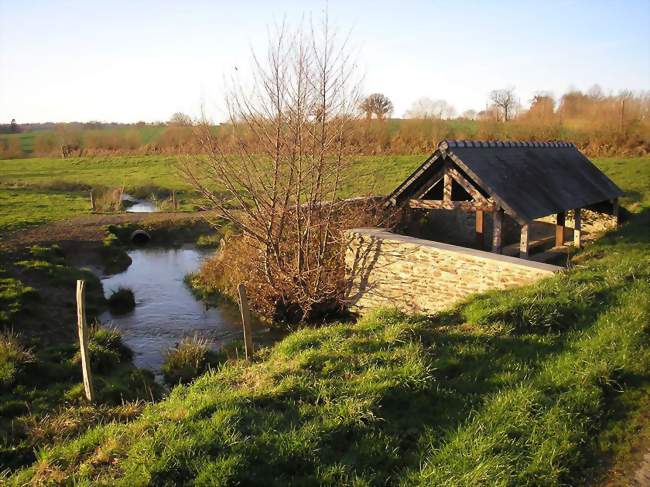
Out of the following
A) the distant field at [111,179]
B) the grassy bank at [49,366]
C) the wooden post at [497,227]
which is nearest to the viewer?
the grassy bank at [49,366]

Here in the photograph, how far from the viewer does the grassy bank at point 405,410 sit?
168 inches

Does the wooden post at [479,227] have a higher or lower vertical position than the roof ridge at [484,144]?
lower

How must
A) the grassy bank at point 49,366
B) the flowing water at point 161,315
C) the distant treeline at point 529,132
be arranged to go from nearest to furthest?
the grassy bank at point 49,366
the flowing water at point 161,315
the distant treeline at point 529,132

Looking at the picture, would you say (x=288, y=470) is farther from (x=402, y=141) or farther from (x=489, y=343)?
(x=402, y=141)

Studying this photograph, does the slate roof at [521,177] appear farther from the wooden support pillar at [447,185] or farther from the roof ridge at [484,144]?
the wooden support pillar at [447,185]

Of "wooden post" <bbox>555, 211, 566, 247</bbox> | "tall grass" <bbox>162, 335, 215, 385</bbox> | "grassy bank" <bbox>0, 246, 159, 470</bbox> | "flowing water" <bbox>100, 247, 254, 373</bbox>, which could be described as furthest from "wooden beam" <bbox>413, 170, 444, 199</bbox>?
"grassy bank" <bbox>0, 246, 159, 470</bbox>

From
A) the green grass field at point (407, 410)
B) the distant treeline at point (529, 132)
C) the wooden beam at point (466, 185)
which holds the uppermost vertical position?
the distant treeline at point (529, 132)

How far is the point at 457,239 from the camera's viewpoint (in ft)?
53.1

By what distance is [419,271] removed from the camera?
1125 centimetres

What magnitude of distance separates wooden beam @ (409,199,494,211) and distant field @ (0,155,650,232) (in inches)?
58.1

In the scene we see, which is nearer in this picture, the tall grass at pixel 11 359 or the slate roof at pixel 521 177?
the tall grass at pixel 11 359

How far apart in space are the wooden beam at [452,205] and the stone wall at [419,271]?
1297 mm

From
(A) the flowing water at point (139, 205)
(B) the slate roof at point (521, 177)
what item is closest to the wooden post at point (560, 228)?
(B) the slate roof at point (521, 177)

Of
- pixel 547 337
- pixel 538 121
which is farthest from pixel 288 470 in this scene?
pixel 538 121
